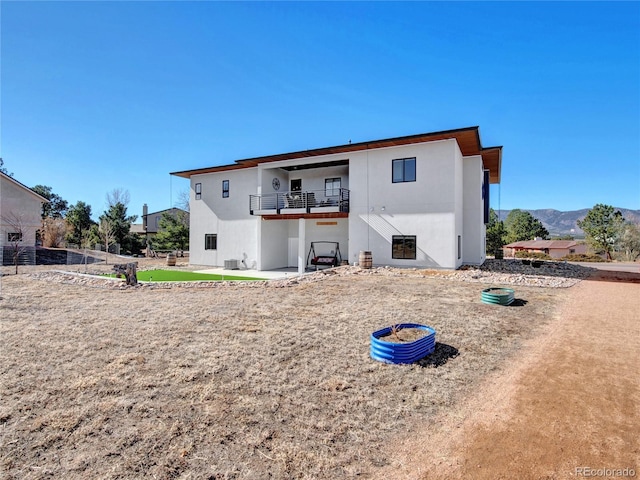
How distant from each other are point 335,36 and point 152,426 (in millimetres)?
13557

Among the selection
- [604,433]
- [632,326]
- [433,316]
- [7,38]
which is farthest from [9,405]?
[632,326]

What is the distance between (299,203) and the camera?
19672 mm

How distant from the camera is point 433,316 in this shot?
786cm

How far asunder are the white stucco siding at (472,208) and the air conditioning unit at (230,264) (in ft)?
46.2

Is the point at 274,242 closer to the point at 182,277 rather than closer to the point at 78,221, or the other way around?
the point at 182,277

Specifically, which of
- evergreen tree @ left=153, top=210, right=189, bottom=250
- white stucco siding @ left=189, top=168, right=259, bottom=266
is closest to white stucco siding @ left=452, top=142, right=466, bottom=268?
white stucco siding @ left=189, top=168, right=259, bottom=266

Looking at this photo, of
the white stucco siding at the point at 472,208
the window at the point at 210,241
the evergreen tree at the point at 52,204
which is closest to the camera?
the white stucco siding at the point at 472,208

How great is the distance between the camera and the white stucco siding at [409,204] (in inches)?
596

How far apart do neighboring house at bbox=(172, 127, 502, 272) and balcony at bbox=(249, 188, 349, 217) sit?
0.06 m

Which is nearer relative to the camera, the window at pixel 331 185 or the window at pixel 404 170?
the window at pixel 404 170

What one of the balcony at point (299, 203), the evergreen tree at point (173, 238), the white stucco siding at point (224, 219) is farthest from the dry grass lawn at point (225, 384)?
the evergreen tree at point (173, 238)

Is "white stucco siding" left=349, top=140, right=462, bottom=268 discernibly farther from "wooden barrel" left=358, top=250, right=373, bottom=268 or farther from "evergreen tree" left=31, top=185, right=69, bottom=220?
"evergreen tree" left=31, top=185, right=69, bottom=220

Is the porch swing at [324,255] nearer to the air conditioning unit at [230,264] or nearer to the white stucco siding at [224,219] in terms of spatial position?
the white stucco siding at [224,219]

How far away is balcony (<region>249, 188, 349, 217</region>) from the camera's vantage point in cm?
1741
